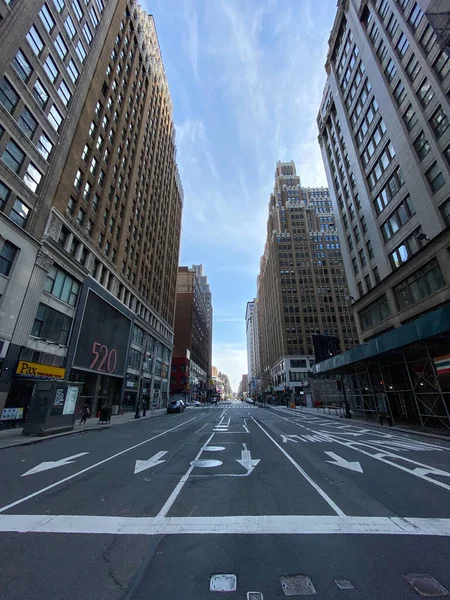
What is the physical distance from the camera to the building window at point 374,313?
3066 centimetres

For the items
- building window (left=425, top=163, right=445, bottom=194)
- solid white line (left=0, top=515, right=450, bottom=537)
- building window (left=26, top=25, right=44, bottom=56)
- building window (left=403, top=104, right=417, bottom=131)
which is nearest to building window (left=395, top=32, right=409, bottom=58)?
building window (left=403, top=104, right=417, bottom=131)

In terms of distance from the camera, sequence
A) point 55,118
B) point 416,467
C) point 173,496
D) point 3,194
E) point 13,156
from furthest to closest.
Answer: point 55,118 → point 13,156 → point 3,194 → point 416,467 → point 173,496

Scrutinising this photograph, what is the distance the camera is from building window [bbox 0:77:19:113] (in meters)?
21.1

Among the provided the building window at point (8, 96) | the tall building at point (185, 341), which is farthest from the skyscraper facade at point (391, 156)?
the tall building at point (185, 341)

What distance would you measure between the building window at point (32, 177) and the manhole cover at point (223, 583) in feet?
94.0

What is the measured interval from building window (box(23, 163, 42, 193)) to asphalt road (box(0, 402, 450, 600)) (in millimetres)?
22436

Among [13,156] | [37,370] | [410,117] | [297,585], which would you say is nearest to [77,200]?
[13,156]

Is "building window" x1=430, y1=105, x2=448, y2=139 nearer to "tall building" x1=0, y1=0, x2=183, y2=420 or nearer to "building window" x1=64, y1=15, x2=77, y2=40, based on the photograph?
"tall building" x1=0, y1=0, x2=183, y2=420

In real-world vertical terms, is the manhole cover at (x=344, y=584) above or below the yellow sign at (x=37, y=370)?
below

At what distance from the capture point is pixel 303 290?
9081 cm

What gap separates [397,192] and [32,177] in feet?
114

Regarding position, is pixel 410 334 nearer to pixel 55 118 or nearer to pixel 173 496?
pixel 173 496

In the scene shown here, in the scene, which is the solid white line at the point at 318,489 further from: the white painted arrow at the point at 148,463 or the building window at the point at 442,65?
the building window at the point at 442,65

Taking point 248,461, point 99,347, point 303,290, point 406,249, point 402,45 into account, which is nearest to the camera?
point 248,461
